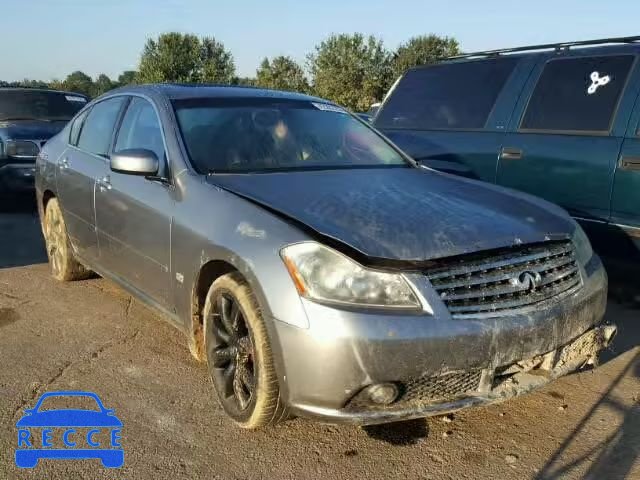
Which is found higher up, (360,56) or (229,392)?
(360,56)

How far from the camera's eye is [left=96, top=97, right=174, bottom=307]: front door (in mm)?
3494

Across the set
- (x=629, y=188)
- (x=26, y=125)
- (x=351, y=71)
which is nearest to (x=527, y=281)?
(x=629, y=188)

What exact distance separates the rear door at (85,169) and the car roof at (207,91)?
1.08ft

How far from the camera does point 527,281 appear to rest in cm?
273

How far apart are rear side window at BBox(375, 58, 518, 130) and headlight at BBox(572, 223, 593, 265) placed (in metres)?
2.20

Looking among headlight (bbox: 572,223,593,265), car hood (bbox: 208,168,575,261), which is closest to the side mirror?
car hood (bbox: 208,168,575,261)

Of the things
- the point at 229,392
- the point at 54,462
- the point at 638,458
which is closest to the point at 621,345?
the point at 638,458

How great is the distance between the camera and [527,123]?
4.97m

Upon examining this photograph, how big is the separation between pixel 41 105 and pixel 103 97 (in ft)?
19.6

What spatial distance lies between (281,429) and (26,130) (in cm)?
764

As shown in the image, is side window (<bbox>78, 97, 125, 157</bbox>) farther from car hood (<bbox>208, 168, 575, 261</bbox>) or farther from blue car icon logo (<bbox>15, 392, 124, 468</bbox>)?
blue car icon logo (<bbox>15, 392, 124, 468</bbox>)

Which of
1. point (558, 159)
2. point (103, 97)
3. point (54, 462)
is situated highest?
point (103, 97)

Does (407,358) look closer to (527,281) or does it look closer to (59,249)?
(527,281)

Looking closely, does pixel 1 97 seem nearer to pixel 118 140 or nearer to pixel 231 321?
pixel 118 140
